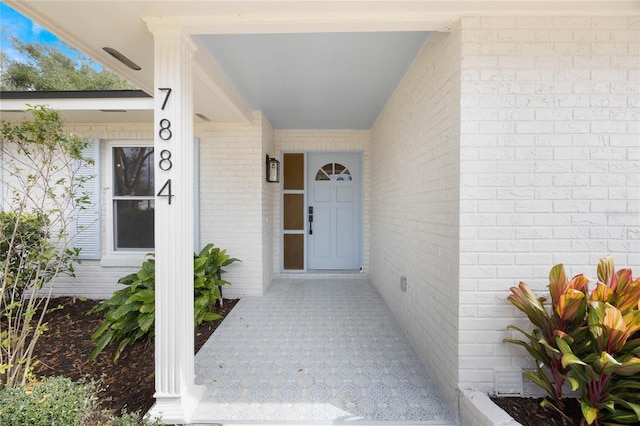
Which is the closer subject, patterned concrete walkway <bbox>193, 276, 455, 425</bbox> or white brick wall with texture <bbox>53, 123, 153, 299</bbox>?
patterned concrete walkway <bbox>193, 276, 455, 425</bbox>

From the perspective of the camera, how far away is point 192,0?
178 centimetres

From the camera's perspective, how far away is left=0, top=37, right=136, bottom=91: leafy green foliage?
9.88 meters

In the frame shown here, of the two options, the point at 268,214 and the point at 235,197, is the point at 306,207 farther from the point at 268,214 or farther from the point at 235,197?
the point at 235,197

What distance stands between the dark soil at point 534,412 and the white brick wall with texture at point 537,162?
0.42 feet

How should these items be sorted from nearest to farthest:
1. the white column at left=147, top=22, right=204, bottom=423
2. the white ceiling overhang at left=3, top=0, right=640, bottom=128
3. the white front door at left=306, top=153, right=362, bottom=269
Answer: the white ceiling overhang at left=3, top=0, right=640, bottom=128
the white column at left=147, top=22, right=204, bottom=423
the white front door at left=306, top=153, right=362, bottom=269

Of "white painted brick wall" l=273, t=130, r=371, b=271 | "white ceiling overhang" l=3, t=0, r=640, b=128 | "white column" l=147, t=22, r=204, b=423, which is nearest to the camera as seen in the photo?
"white ceiling overhang" l=3, t=0, r=640, b=128

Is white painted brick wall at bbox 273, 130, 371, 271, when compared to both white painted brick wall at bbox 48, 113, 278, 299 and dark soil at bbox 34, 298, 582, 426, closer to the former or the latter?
white painted brick wall at bbox 48, 113, 278, 299

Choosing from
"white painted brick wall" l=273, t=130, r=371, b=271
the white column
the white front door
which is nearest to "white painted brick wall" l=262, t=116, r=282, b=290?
"white painted brick wall" l=273, t=130, r=371, b=271

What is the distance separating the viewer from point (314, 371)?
2404 mm

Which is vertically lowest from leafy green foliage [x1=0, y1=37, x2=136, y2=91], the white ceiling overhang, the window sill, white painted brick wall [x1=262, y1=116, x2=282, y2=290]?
the window sill

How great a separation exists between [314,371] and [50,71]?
14.1 m

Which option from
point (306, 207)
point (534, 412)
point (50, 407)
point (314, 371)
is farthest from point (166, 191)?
point (306, 207)

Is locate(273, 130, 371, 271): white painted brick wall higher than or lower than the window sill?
higher

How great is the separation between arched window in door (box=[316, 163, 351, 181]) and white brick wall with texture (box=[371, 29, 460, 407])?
176cm
